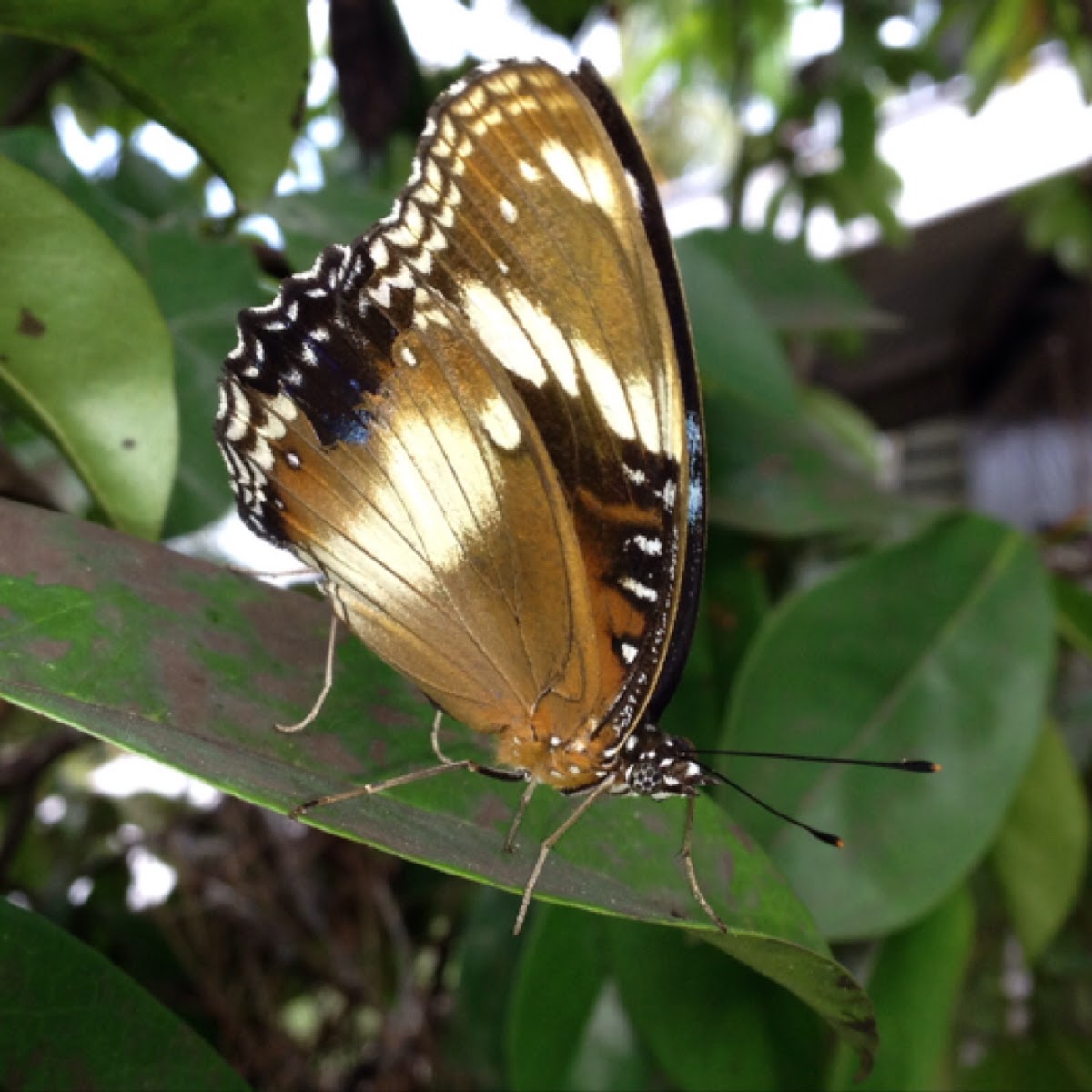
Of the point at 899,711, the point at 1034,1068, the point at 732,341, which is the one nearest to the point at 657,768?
the point at 899,711

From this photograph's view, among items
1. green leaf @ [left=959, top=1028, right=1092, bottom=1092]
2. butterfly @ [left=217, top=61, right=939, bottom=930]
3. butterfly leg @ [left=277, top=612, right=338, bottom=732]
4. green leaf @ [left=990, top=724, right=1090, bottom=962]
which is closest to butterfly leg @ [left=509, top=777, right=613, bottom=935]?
butterfly @ [left=217, top=61, right=939, bottom=930]

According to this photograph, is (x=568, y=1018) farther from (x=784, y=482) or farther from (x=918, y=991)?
(x=784, y=482)

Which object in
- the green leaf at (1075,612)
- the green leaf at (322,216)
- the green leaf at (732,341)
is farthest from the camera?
the green leaf at (1075,612)

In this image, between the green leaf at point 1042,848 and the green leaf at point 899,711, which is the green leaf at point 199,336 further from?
the green leaf at point 1042,848

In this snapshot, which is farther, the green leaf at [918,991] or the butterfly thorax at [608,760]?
the green leaf at [918,991]

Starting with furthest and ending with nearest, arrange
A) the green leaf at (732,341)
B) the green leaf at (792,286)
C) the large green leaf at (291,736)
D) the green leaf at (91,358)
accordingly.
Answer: the green leaf at (792,286)
the green leaf at (732,341)
the green leaf at (91,358)
the large green leaf at (291,736)

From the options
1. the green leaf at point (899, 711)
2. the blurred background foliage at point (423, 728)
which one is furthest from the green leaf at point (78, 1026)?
the green leaf at point (899, 711)

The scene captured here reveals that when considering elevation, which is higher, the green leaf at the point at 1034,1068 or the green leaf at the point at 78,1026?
the green leaf at the point at 78,1026
